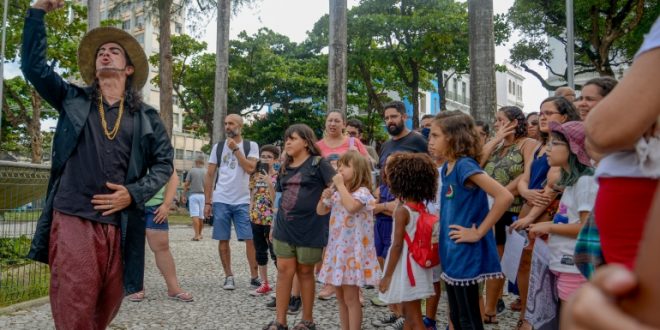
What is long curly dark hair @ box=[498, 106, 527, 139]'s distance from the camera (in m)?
5.52

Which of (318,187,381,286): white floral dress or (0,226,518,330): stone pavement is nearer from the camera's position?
(318,187,381,286): white floral dress

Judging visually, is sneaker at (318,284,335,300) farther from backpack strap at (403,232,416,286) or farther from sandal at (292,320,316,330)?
backpack strap at (403,232,416,286)

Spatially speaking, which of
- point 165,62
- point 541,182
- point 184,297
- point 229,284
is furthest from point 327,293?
point 165,62

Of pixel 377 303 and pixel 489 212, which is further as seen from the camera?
pixel 377 303

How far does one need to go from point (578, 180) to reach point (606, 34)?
60.5ft

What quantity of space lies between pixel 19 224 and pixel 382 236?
3.99m

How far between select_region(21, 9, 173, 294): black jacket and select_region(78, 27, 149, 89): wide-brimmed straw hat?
0.99 feet

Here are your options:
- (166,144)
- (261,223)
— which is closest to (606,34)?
(261,223)

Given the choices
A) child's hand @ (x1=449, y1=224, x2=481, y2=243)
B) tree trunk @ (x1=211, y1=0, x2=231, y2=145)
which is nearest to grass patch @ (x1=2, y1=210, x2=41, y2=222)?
child's hand @ (x1=449, y1=224, x2=481, y2=243)

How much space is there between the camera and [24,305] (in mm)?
6023

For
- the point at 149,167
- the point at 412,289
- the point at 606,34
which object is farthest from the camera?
the point at 606,34

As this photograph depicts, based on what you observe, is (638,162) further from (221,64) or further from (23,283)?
(221,64)

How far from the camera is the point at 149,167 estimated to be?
152 inches

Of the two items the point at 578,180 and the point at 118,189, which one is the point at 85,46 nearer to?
the point at 118,189
